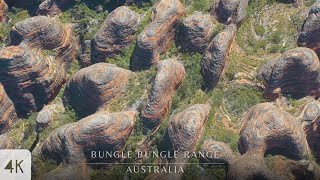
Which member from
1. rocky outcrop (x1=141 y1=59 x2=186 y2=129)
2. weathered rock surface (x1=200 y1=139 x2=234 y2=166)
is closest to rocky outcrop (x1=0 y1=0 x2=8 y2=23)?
A: rocky outcrop (x1=141 y1=59 x2=186 y2=129)

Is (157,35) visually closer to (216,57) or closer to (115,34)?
(115,34)

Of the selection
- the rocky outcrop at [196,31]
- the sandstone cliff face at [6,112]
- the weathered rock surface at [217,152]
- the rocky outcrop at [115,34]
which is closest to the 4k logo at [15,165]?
the sandstone cliff face at [6,112]

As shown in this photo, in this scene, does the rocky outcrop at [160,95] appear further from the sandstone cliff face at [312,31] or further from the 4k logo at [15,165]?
the sandstone cliff face at [312,31]

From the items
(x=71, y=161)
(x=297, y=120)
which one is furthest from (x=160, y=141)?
(x=297, y=120)

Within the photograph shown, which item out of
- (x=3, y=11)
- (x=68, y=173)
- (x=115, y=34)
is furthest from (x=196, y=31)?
(x=3, y=11)

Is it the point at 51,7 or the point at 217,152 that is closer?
the point at 217,152

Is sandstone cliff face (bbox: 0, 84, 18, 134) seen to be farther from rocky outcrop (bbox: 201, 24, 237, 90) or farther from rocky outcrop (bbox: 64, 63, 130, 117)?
rocky outcrop (bbox: 201, 24, 237, 90)
